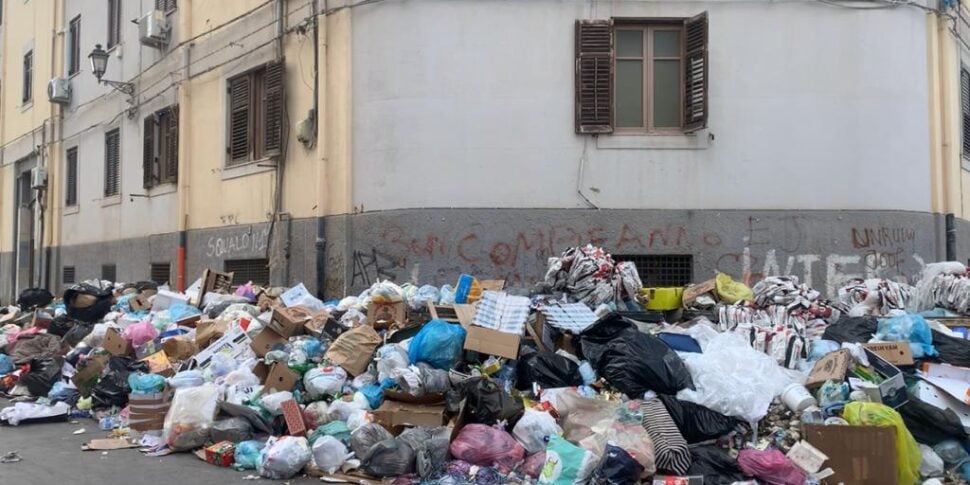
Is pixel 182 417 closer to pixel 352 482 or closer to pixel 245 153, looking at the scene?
pixel 352 482

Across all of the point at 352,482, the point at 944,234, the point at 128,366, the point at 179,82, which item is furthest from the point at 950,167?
the point at 179,82

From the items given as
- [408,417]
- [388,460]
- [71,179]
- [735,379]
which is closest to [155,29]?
[71,179]

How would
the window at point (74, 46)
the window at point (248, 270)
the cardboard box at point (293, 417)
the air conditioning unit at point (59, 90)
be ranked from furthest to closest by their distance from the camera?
the window at point (74, 46), the air conditioning unit at point (59, 90), the window at point (248, 270), the cardboard box at point (293, 417)

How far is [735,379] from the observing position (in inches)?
243

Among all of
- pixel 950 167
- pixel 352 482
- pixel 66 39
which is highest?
pixel 66 39

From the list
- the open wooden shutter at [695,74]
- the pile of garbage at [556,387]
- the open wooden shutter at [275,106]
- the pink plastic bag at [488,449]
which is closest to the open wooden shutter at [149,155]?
the open wooden shutter at [275,106]

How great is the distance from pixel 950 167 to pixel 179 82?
11415mm

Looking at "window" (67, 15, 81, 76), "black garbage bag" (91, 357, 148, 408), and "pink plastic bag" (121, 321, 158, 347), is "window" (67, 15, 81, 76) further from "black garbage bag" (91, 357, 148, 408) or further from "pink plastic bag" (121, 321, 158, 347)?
"black garbage bag" (91, 357, 148, 408)

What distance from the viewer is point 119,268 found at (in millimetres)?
15289

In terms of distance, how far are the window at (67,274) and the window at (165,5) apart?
6.73 m

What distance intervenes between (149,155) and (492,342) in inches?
392

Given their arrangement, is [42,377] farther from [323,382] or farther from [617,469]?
[617,469]

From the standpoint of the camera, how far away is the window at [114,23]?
1580 cm

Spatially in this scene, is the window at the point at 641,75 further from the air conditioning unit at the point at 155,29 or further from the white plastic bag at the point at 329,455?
the air conditioning unit at the point at 155,29
